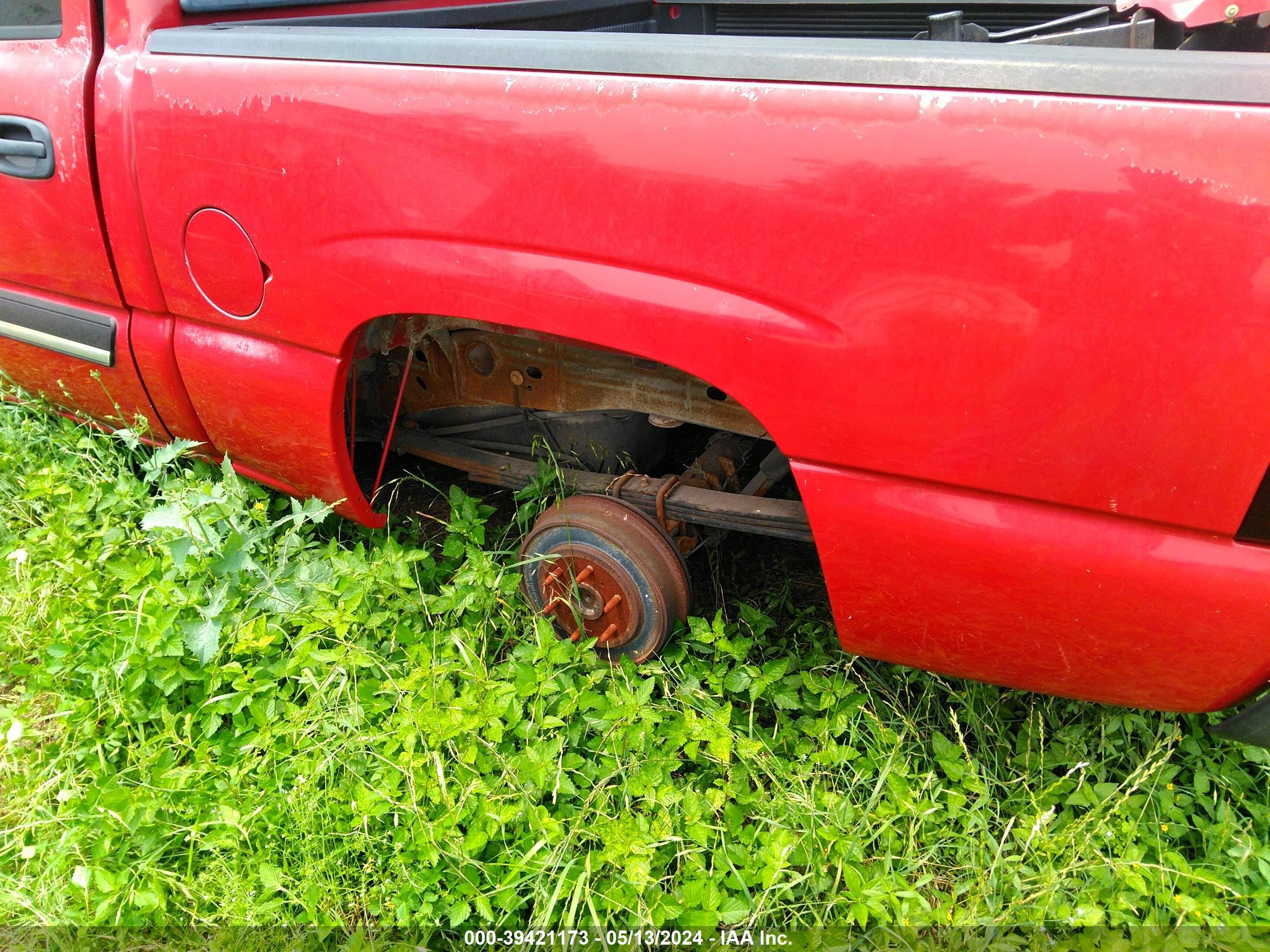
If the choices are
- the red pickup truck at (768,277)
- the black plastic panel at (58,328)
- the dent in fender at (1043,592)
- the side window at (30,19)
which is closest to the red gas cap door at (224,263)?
the red pickup truck at (768,277)

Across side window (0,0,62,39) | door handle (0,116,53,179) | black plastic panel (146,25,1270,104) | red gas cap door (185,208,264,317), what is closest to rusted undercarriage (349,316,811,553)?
red gas cap door (185,208,264,317)

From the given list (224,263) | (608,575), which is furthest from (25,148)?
(608,575)

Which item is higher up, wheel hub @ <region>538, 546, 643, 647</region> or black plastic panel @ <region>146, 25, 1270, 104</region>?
black plastic panel @ <region>146, 25, 1270, 104</region>

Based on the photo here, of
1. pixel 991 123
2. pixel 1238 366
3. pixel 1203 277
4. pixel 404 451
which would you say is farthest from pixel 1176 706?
pixel 404 451

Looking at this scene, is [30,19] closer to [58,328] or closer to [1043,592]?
[58,328]

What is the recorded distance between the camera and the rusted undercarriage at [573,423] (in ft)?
7.01

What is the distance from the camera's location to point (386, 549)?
8.19ft

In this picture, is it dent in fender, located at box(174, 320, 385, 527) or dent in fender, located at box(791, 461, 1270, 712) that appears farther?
dent in fender, located at box(174, 320, 385, 527)

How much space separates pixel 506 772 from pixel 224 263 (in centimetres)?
127

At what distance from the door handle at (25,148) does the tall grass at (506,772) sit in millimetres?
687

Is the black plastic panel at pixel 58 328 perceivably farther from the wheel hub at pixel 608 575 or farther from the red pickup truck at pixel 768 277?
the wheel hub at pixel 608 575

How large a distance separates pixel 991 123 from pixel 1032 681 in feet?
3.20

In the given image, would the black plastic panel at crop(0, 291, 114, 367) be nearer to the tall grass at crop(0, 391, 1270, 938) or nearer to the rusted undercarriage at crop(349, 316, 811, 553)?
the tall grass at crop(0, 391, 1270, 938)

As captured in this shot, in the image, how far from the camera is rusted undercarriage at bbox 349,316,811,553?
2137 millimetres
